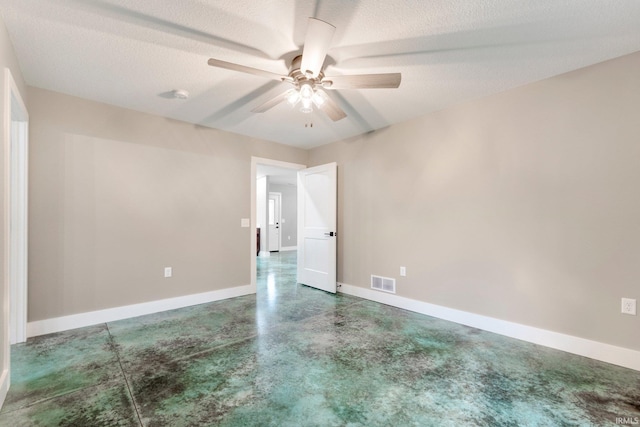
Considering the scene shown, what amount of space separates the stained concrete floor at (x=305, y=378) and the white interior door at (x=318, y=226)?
1.46 metres

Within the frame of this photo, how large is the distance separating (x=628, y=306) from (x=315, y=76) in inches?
120

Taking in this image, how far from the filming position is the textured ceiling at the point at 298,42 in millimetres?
1801

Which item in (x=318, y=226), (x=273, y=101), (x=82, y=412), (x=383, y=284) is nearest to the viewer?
(x=82, y=412)

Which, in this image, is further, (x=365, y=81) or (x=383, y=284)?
(x=383, y=284)

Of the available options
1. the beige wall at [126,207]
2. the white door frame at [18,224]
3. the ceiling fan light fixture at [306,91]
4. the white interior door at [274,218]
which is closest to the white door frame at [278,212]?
the white interior door at [274,218]

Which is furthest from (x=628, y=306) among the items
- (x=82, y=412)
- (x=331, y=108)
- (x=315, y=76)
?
(x=82, y=412)

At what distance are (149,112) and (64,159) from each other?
1032mm

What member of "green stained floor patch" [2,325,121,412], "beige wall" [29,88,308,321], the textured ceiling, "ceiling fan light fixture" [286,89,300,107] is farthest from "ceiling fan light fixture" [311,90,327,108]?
"green stained floor patch" [2,325,121,412]

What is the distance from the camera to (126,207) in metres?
3.37

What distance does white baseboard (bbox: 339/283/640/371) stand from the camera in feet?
7.47

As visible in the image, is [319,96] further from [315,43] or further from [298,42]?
[315,43]

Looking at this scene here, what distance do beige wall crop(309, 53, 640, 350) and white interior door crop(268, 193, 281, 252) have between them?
6459 millimetres

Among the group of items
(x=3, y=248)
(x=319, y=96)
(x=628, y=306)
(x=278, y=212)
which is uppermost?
(x=319, y=96)

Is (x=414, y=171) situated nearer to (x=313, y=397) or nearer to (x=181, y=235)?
(x=313, y=397)
